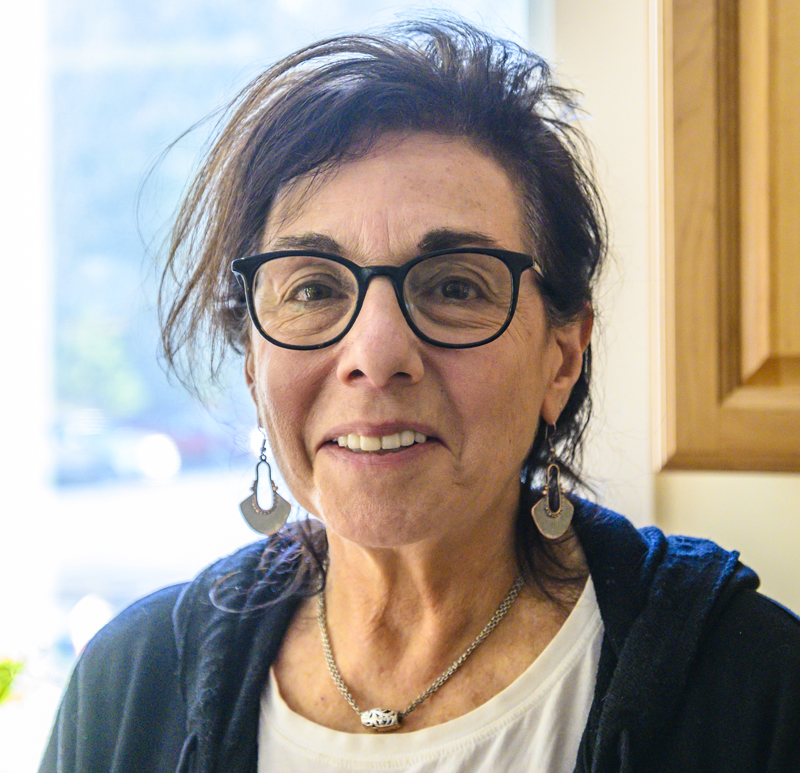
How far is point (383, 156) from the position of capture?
103 centimetres

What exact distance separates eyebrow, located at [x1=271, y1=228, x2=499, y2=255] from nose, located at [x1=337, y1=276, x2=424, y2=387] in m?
0.07

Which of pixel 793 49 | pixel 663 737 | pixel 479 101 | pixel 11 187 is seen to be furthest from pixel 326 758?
pixel 11 187

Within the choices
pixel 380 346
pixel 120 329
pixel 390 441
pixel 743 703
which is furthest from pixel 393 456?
pixel 120 329

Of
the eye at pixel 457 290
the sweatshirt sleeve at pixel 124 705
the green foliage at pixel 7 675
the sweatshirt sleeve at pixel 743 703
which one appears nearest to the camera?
the sweatshirt sleeve at pixel 743 703

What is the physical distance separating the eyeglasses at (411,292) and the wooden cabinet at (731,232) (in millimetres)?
218

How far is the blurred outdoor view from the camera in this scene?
2.08m

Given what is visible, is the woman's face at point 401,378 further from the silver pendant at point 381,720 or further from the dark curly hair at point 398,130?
the silver pendant at point 381,720

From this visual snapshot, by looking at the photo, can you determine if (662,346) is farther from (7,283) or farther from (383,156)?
(7,283)

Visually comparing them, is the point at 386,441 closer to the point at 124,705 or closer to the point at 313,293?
the point at 313,293

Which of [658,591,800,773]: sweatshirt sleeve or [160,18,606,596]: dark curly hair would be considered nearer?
[658,591,800,773]: sweatshirt sleeve

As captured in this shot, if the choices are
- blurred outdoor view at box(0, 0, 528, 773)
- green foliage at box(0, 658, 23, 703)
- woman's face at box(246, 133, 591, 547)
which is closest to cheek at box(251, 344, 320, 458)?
woman's face at box(246, 133, 591, 547)

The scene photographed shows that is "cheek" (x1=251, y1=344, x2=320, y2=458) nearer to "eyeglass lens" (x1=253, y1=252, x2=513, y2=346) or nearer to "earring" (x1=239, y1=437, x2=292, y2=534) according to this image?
"eyeglass lens" (x1=253, y1=252, x2=513, y2=346)

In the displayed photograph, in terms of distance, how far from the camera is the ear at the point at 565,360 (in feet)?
3.77

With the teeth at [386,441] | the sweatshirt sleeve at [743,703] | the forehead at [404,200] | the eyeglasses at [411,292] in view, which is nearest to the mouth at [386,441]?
the teeth at [386,441]
